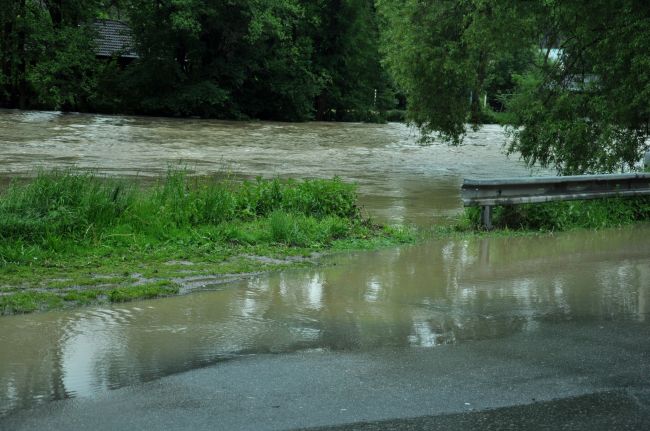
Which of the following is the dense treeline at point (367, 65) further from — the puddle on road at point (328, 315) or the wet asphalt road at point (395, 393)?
the wet asphalt road at point (395, 393)

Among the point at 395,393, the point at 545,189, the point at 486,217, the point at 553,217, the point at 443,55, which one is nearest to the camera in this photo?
the point at 395,393

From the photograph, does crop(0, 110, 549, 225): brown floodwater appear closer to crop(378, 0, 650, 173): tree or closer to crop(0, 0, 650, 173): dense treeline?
crop(0, 0, 650, 173): dense treeline

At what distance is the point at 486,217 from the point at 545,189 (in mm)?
1159

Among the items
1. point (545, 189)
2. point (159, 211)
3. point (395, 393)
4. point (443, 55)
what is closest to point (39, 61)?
point (443, 55)

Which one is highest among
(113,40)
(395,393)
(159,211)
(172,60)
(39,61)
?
(113,40)

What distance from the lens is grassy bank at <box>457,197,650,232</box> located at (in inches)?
558

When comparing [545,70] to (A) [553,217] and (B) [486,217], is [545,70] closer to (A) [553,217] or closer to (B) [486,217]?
(A) [553,217]

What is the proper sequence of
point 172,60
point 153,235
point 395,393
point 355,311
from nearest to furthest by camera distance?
1. point 395,393
2. point 355,311
3. point 153,235
4. point 172,60

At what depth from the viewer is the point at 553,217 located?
562 inches

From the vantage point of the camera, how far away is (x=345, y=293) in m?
9.05

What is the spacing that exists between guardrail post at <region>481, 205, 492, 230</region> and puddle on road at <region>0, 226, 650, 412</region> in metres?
2.21

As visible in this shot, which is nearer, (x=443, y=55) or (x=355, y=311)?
(x=355, y=311)

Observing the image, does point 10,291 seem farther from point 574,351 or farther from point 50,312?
point 574,351

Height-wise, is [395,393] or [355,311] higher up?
[395,393]
